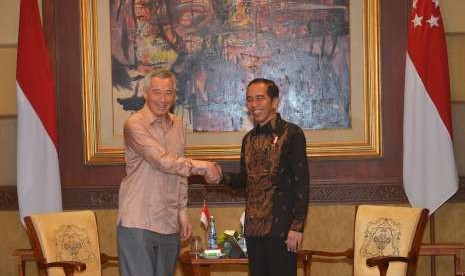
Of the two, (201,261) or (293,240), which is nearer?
(293,240)

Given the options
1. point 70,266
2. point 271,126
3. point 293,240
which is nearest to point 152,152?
point 271,126

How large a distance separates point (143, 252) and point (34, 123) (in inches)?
84.7

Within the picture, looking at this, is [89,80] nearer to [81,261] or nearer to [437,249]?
[81,261]

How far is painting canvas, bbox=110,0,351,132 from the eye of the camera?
590cm

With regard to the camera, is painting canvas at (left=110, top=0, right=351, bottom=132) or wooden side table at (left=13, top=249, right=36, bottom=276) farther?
painting canvas at (left=110, top=0, right=351, bottom=132)

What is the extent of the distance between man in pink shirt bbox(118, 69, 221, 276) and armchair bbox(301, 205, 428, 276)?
49.9 inches

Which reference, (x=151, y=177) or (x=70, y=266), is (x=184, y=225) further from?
(x=70, y=266)

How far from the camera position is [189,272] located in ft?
17.9

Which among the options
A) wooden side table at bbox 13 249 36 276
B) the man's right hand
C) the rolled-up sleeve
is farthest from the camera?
wooden side table at bbox 13 249 36 276

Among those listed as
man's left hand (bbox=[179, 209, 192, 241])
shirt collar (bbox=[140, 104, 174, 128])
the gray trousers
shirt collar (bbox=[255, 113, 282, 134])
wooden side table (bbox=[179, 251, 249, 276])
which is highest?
shirt collar (bbox=[140, 104, 174, 128])

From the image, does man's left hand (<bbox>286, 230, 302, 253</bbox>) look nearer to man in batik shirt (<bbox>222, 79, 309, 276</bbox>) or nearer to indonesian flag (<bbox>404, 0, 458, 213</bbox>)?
man in batik shirt (<bbox>222, 79, 309, 276</bbox>)

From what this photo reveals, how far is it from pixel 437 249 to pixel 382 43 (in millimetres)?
1564

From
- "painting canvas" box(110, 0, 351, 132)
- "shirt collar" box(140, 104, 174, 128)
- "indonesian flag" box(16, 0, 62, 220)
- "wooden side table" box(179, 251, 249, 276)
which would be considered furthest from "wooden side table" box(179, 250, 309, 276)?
"indonesian flag" box(16, 0, 62, 220)

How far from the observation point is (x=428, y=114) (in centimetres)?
568
